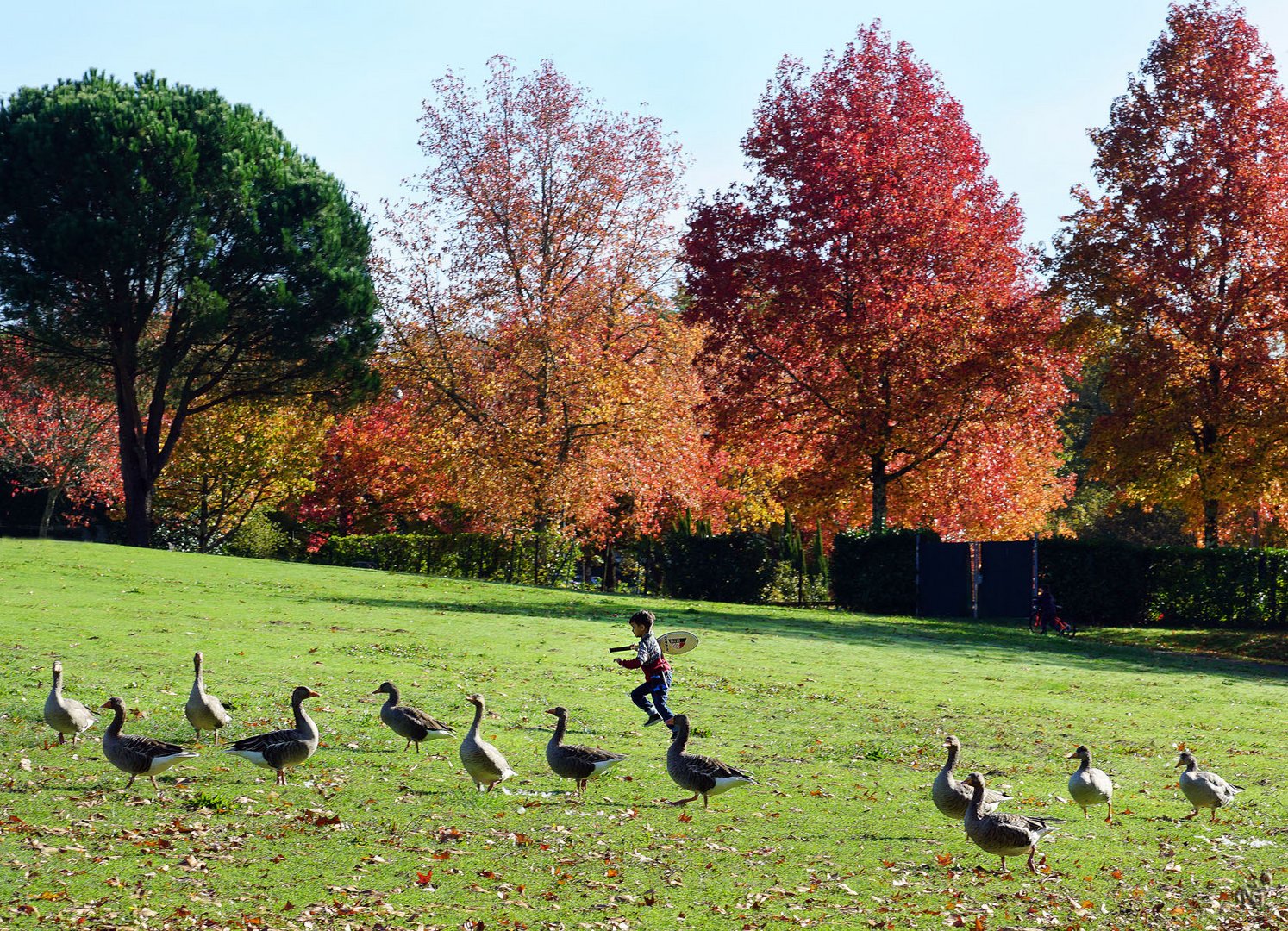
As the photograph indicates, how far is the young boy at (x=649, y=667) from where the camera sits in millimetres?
15008

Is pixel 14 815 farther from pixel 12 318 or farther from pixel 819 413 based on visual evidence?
pixel 12 318

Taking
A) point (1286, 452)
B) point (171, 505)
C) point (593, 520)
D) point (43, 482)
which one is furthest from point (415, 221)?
point (1286, 452)

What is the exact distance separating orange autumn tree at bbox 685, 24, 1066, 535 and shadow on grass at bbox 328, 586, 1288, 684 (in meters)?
5.90

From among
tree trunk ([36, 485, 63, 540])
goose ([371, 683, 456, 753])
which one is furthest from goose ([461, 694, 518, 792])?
tree trunk ([36, 485, 63, 540])

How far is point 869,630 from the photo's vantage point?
32.6 meters

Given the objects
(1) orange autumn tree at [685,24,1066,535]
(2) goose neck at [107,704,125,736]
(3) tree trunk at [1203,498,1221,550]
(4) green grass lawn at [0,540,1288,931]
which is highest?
(1) orange autumn tree at [685,24,1066,535]

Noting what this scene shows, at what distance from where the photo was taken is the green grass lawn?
946 centimetres

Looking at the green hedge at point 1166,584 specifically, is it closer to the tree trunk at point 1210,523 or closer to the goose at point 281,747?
the tree trunk at point 1210,523

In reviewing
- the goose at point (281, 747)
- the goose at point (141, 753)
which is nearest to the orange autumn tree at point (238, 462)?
the goose at point (281, 747)

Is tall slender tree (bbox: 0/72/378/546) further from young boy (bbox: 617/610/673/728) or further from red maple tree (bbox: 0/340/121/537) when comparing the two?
young boy (bbox: 617/610/673/728)

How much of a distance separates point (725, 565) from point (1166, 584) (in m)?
14.0

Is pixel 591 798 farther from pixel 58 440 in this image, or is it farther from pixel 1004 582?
pixel 58 440

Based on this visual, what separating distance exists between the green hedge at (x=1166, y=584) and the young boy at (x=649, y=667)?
978 inches

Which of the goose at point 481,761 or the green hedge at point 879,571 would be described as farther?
the green hedge at point 879,571
